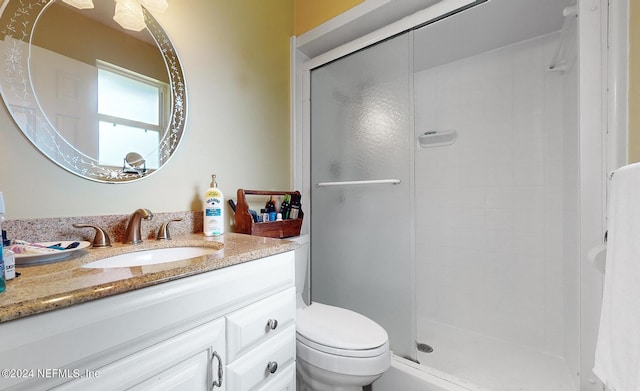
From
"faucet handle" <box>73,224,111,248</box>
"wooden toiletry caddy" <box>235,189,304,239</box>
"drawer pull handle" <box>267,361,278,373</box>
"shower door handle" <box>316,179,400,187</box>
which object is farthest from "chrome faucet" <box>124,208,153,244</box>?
"shower door handle" <box>316,179,400,187</box>

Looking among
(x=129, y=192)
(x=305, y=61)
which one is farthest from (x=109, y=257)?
(x=305, y=61)

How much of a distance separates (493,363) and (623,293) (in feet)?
4.25

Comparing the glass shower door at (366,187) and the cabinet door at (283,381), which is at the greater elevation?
the glass shower door at (366,187)

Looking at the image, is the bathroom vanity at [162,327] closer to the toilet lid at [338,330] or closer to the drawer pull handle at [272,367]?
the drawer pull handle at [272,367]

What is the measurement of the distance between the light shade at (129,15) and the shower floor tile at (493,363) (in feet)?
7.04

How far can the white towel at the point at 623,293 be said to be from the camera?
0.51 metres

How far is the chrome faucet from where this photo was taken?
93 centimetres

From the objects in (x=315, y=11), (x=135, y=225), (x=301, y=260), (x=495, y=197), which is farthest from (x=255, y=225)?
(x=495, y=197)

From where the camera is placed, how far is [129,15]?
974 millimetres

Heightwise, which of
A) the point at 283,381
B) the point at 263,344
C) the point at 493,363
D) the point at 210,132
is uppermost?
the point at 210,132

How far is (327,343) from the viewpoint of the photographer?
1.00 meters

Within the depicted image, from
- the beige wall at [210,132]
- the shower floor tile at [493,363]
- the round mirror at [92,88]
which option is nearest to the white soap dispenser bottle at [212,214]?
the beige wall at [210,132]

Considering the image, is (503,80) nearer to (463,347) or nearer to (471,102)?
(471,102)

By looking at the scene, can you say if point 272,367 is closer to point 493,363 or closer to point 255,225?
point 255,225
